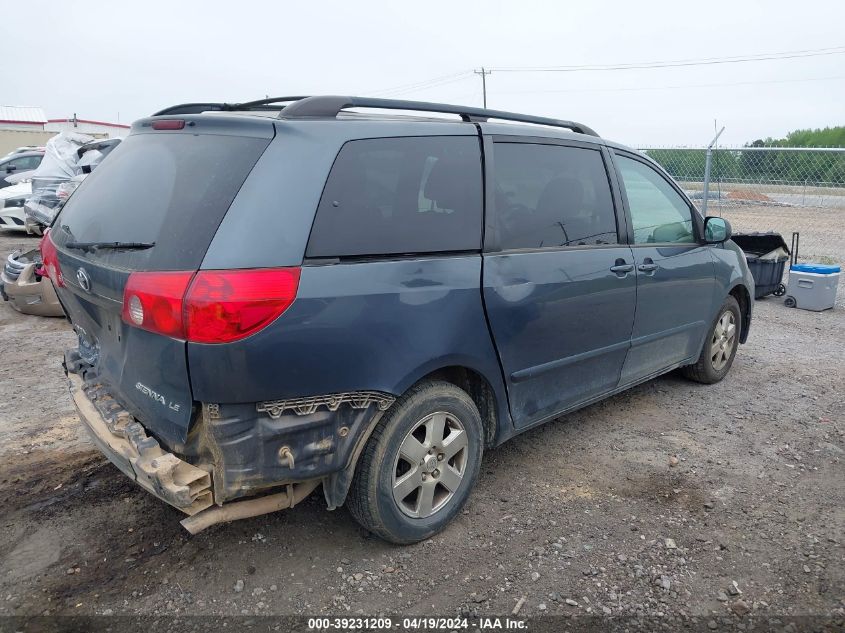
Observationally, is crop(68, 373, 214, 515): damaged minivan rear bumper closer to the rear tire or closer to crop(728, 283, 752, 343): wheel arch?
the rear tire

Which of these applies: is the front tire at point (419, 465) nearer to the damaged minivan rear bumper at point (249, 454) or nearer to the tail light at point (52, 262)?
the damaged minivan rear bumper at point (249, 454)

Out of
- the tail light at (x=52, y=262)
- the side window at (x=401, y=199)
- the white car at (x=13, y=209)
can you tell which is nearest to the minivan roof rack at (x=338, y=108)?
the side window at (x=401, y=199)

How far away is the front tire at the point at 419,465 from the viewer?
2.64m

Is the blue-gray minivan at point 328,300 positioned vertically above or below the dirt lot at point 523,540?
above

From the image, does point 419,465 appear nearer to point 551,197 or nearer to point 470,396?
point 470,396

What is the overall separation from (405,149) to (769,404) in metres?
3.46

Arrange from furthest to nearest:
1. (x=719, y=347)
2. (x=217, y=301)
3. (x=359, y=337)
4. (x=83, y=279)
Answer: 1. (x=719, y=347)
2. (x=83, y=279)
3. (x=359, y=337)
4. (x=217, y=301)

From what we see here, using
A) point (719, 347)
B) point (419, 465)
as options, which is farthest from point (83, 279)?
point (719, 347)

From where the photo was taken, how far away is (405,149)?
275 cm

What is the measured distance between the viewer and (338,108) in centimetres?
261

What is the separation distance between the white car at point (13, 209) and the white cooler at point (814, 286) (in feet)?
44.0

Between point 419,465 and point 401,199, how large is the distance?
3.77ft

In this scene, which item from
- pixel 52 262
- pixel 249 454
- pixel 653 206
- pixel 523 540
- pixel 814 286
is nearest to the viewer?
pixel 249 454

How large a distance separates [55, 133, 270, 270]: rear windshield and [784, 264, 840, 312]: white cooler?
24.0ft
